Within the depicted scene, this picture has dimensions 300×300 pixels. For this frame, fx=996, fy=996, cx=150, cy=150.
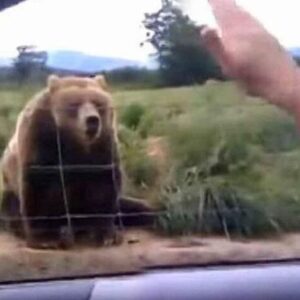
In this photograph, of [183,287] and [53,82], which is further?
[53,82]

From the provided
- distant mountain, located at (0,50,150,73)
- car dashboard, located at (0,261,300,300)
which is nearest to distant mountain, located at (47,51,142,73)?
distant mountain, located at (0,50,150,73)

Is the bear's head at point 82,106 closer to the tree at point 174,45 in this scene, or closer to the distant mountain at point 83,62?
the distant mountain at point 83,62

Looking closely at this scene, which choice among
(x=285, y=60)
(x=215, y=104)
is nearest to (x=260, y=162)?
(x=215, y=104)

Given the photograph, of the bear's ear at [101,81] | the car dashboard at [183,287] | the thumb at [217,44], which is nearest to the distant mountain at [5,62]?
the bear's ear at [101,81]

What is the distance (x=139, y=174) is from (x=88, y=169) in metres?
0.11

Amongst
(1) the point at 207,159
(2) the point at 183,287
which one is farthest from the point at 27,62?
(2) the point at 183,287

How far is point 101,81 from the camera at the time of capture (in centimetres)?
199

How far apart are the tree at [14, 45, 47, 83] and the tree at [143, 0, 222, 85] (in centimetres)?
22

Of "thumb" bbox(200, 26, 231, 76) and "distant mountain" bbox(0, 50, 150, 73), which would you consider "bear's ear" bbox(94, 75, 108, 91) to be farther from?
"thumb" bbox(200, 26, 231, 76)

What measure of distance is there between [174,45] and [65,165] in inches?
13.0

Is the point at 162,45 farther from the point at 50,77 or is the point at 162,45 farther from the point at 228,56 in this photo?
the point at 228,56

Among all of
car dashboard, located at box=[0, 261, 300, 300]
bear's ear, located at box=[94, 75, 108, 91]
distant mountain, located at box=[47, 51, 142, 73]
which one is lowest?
car dashboard, located at box=[0, 261, 300, 300]

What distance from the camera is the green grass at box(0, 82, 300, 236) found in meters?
1.92

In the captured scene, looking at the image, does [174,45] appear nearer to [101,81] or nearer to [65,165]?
[101,81]
